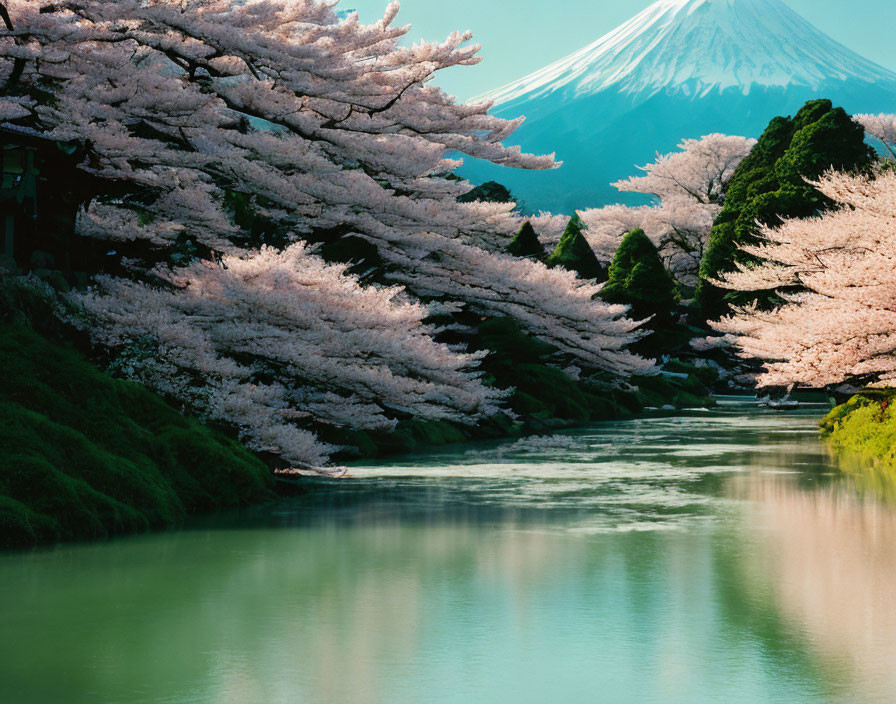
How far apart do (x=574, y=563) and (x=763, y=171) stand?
32.9 metres

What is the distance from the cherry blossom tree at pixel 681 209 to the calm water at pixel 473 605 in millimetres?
43096

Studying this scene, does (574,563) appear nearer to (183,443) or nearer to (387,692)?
(387,692)

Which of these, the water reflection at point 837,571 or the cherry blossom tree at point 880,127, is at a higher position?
the cherry blossom tree at point 880,127

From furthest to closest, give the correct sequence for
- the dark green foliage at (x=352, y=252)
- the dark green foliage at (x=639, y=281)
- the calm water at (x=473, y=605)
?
the dark green foliage at (x=639, y=281)
the dark green foliage at (x=352, y=252)
the calm water at (x=473, y=605)

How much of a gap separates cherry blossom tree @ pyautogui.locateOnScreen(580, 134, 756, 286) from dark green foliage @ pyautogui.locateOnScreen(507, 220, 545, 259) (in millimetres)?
19305

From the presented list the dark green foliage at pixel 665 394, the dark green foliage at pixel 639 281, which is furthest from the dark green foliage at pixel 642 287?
the dark green foliage at pixel 665 394

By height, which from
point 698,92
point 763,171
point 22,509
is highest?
point 698,92

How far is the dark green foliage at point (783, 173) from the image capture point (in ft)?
112

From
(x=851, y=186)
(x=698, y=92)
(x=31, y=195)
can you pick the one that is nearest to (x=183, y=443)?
(x=31, y=195)

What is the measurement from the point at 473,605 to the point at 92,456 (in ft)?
17.3

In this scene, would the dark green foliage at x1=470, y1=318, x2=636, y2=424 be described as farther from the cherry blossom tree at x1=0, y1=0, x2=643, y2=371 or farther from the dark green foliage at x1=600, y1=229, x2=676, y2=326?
the dark green foliage at x1=600, y1=229, x2=676, y2=326

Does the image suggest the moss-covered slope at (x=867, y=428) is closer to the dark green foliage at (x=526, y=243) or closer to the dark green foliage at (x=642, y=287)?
the dark green foliage at (x=526, y=243)

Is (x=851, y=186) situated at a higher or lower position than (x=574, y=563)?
higher

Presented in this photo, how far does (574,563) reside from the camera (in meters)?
8.47
